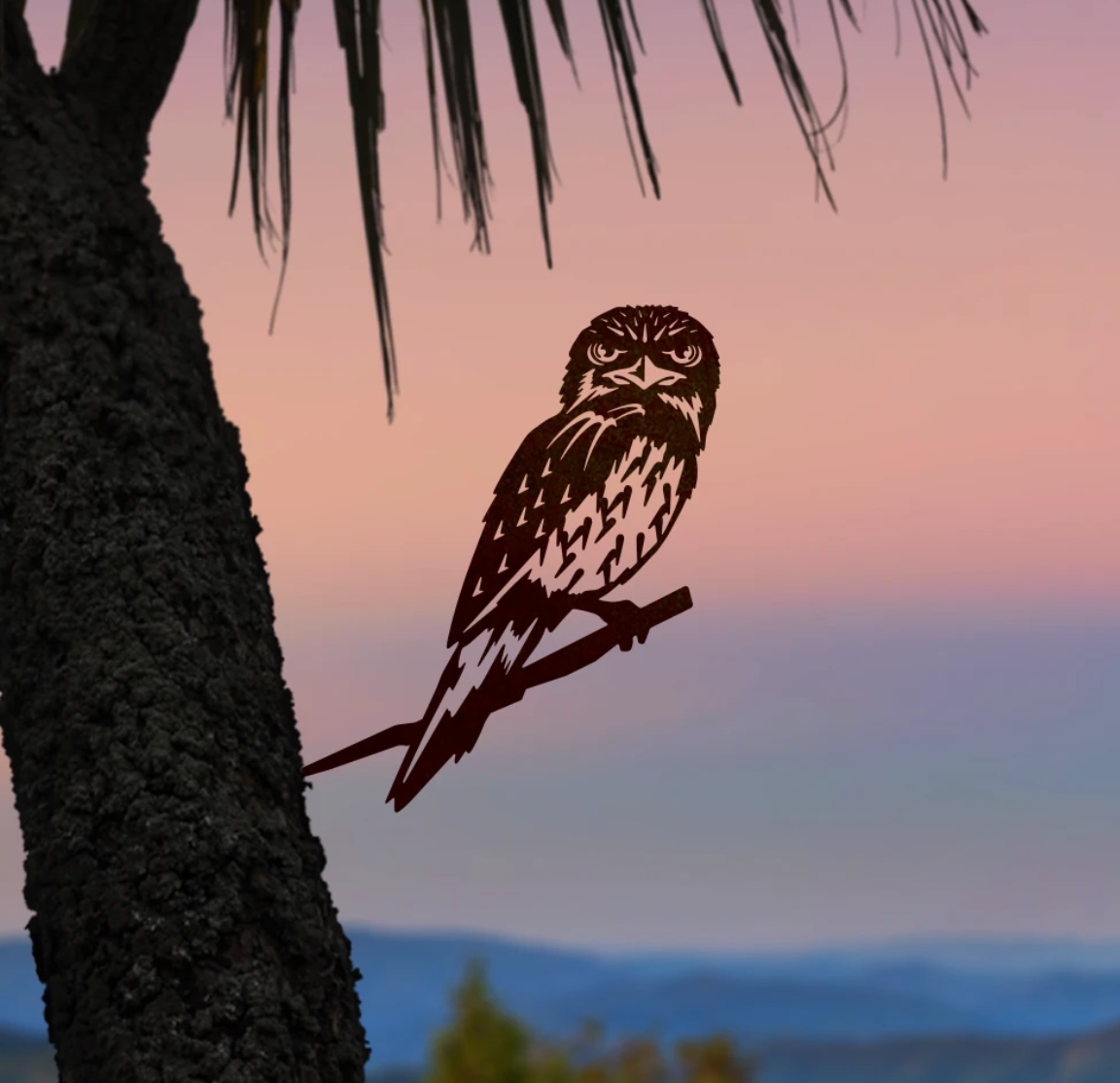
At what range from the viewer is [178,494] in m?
2.66

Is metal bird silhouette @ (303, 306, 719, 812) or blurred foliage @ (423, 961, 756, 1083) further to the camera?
blurred foliage @ (423, 961, 756, 1083)

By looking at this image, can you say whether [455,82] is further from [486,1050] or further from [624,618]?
[486,1050]

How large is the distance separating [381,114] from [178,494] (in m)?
1.79

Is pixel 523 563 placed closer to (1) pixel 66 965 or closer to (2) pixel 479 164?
(1) pixel 66 965

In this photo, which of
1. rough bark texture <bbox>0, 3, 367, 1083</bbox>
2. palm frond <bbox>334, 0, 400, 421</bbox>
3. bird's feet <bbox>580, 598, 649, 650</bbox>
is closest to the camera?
rough bark texture <bbox>0, 3, 367, 1083</bbox>

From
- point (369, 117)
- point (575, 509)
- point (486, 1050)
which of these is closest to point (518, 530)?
point (575, 509)

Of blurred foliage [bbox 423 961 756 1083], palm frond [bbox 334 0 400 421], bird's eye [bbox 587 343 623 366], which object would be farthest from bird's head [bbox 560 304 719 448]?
blurred foliage [bbox 423 961 756 1083]

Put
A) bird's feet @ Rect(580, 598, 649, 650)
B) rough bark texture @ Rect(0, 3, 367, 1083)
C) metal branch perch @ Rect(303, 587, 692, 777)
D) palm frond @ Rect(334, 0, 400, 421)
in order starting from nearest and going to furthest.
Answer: rough bark texture @ Rect(0, 3, 367, 1083) → metal branch perch @ Rect(303, 587, 692, 777) → bird's feet @ Rect(580, 598, 649, 650) → palm frond @ Rect(334, 0, 400, 421)

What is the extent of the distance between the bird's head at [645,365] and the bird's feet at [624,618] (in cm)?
33

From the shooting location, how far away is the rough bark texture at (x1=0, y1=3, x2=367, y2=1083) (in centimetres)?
227

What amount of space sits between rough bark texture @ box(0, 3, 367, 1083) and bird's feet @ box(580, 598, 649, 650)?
568 millimetres

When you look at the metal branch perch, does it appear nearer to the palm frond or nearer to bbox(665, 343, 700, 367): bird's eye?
bbox(665, 343, 700, 367): bird's eye

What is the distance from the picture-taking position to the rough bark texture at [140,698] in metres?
2.27

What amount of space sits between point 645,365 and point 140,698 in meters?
1.06
